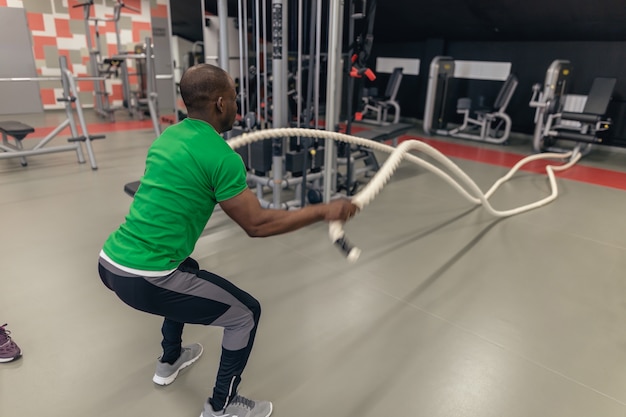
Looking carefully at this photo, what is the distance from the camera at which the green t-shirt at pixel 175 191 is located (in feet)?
3.97

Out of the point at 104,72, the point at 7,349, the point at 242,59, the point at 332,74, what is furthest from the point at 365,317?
the point at 104,72

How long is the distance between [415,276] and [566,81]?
17.3 ft

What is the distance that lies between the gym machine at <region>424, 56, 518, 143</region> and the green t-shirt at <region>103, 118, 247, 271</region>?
6.67 m

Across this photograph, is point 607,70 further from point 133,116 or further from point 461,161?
point 133,116

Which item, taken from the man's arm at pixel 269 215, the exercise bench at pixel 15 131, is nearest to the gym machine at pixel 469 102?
the exercise bench at pixel 15 131

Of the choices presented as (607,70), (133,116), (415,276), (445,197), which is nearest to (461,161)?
(445,197)

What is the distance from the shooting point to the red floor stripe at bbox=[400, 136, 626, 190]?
16.5ft

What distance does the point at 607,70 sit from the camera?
6363 millimetres

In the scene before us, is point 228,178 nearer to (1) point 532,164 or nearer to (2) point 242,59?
(2) point 242,59

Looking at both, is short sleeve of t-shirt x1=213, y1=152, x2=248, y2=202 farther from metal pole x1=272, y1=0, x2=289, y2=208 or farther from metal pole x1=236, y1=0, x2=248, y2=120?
metal pole x1=236, y1=0, x2=248, y2=120

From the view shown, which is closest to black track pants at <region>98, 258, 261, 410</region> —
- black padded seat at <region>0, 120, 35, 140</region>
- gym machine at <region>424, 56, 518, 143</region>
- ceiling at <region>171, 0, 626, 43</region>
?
black padded seat at <region>0, 120, 35, 140</region>

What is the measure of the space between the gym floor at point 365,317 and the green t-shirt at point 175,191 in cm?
75

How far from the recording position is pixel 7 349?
1.85 m

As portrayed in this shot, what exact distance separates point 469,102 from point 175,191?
697 cm
